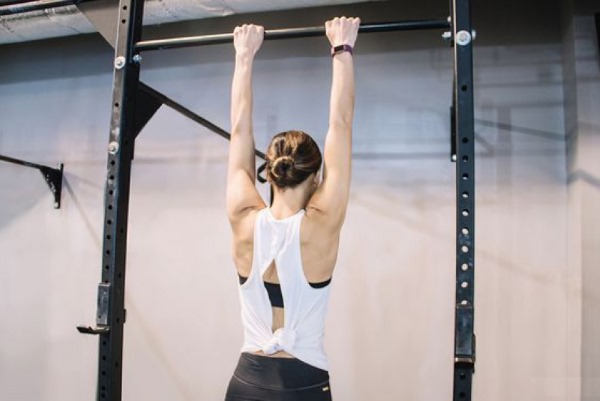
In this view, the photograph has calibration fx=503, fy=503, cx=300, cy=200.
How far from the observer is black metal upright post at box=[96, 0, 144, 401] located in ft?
5.00

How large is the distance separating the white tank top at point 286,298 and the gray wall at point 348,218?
1449 mm

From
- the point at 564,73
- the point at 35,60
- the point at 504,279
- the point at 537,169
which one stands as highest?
the point at 35,60

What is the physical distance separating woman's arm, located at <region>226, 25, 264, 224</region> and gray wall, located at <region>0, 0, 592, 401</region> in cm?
138

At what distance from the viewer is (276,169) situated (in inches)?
56.3

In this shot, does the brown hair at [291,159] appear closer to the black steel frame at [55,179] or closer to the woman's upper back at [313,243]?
the woman's upper back at [313,243]

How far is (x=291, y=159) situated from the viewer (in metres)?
1.42

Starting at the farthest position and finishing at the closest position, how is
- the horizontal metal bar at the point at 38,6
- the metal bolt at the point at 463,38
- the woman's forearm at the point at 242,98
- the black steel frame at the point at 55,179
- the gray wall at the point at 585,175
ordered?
the black steel frame at the point at 55,179
the gray wall at the point at 585,175
the horizontal metal bar at the point at 38,6
the woman's forearm at the point at 242,98
the metal bolt at the point at 463,38

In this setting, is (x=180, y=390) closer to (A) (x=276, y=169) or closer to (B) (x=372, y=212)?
(B) (x=372, y=212)

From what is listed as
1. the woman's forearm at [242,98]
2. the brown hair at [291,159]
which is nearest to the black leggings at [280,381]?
the brown hair at [291,159]

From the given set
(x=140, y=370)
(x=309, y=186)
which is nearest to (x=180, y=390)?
(x=140, y=370)

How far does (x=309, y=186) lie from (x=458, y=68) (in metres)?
0.52

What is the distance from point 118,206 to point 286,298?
2.01ft

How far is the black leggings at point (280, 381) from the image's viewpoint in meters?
1.38

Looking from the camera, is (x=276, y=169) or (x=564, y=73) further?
(x=564, y=73)
